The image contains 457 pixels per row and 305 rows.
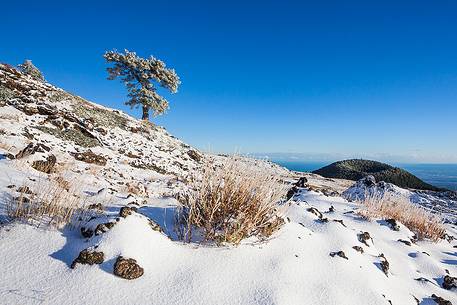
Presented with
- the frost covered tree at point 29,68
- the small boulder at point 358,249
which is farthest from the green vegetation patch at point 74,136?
the frost covered tree at point 29,68

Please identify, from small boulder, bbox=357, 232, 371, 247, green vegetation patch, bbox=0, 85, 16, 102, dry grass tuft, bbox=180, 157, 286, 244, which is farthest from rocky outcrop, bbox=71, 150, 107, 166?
small boulder, bbox=357, 232, 371, 247

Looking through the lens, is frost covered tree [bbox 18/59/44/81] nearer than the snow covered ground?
No

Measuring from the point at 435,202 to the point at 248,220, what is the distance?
52.0 feet

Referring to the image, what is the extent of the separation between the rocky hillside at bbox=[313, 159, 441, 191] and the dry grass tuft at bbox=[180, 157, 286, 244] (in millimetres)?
25294

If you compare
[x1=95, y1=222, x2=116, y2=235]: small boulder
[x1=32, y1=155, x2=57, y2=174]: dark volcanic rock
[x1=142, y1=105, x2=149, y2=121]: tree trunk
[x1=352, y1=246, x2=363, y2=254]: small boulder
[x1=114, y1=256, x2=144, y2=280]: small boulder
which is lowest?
[x1=352, y1=246, x2=363, y2=254]: small boulder

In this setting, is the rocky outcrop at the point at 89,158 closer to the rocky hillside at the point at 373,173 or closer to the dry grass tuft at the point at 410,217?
the dry grass tuft at the point at 410,217

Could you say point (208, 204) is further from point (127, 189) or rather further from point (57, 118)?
point (57, 118)

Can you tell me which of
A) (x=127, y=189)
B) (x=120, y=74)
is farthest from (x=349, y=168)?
(x=127, y=189)

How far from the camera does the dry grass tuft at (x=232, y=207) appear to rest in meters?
3.73

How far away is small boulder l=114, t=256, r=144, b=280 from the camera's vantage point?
2.93 meters

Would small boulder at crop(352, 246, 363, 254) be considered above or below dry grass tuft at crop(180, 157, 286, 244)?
below

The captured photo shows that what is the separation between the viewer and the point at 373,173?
98.1 feet

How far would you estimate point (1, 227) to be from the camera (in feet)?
11.0

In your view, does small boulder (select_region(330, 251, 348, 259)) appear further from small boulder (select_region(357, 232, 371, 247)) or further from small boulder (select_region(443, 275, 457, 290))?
small boulder (select_region(443, 275, 457, 290))
